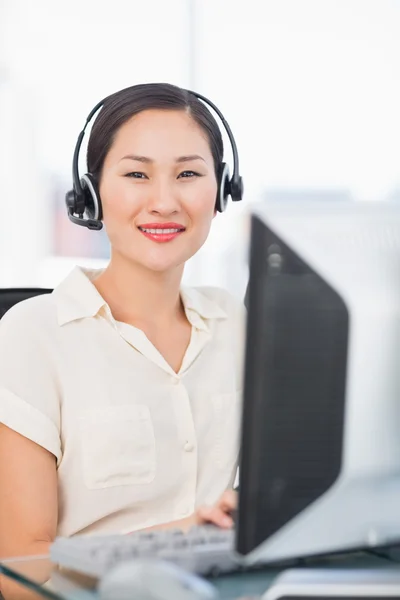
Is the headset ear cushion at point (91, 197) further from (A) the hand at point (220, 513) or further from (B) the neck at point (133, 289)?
(A) the hand at point (220, 513)

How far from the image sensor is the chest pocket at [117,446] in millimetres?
1492

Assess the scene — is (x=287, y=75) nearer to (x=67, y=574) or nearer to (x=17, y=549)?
(x=17, y=549)

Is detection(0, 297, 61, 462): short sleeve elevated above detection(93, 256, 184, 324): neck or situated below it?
below

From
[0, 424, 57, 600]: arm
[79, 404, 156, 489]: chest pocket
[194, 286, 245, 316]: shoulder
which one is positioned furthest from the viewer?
[194, 286, 245, 316]: shoulder

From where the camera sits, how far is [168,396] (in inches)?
62.7

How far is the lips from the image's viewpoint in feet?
5.30

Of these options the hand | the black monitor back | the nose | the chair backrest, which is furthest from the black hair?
the black monitor back

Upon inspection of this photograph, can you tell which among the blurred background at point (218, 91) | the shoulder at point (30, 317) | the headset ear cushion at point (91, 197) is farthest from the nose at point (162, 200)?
the blurred background at point (218, 91)

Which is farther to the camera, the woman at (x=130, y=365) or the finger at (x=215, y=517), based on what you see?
the woman at (x=130, y=365)

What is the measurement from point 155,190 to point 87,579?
31.5 inches

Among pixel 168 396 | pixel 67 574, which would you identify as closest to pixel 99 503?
pixel 168 396

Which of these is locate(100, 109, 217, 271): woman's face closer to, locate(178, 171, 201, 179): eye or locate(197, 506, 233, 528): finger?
locate(178, 171, 201, 179): eye

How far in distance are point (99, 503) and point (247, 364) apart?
2.41ft

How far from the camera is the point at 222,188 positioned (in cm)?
173
